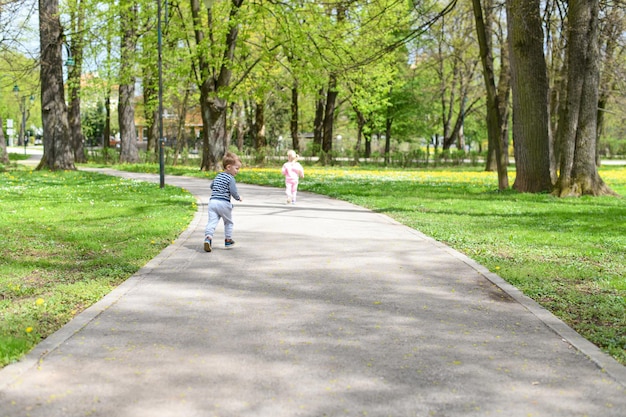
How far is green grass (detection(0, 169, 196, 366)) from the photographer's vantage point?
5.80 metres

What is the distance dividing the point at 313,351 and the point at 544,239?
6.68 meters

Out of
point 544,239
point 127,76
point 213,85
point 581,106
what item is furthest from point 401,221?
point 127,76

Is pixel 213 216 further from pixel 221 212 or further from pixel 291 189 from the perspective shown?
pixel 291 189

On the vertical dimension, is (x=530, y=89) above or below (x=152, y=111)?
below

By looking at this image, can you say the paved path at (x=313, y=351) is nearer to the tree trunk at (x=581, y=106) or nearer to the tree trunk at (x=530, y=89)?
the tree trunk at (x=581, y=106)

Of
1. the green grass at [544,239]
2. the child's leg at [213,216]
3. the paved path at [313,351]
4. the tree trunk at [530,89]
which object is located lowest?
the paved path at [313,351]

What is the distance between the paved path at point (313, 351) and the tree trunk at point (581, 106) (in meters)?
10.4

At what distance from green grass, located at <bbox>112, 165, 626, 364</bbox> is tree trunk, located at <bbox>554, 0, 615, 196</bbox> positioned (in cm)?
69

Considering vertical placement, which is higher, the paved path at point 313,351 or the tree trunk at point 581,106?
the tree trunk at point 581,106

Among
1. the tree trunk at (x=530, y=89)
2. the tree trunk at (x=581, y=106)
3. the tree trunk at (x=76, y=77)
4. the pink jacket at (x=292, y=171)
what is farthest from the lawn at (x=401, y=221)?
the tree trunk at (x=76, y=77)

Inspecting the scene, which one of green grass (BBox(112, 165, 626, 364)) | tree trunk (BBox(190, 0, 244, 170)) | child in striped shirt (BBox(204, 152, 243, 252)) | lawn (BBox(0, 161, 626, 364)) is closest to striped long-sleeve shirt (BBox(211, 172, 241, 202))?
child in striped shirt (BBox(204, 152, 243, 252))

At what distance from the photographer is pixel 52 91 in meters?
28.1

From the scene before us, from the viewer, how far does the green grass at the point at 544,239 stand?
6.25 meters

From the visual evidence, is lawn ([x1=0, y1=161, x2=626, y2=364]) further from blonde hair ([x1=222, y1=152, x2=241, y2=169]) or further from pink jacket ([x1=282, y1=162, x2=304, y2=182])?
pink jacket ([x1=282, y1=162, x2=304, y2=182])
